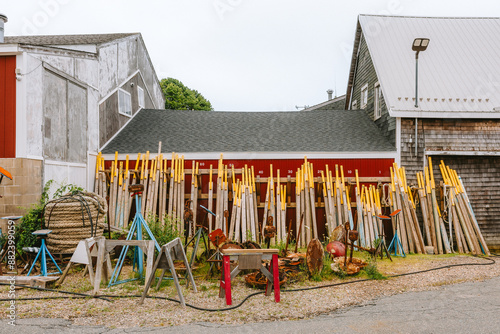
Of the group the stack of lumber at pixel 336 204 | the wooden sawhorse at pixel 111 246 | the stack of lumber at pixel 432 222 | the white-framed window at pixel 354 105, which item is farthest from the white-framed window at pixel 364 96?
the wooden sawhorse at pixel 111 246

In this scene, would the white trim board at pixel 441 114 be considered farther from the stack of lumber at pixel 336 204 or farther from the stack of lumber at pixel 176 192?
the stack of lumber at pixel 176 192

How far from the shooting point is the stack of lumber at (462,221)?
32.2 feet

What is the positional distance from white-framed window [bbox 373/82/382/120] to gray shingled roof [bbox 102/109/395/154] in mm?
402

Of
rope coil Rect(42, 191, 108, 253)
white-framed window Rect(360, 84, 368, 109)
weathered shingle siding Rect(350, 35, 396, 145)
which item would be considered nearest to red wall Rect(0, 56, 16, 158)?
rope coil Rect(42, 191, 108, 253)

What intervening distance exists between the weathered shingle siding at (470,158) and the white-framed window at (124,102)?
8.96 metres

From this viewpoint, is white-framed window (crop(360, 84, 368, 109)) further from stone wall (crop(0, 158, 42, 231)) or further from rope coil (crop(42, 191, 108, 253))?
stone wall (crop(0, 158, 42, 231))

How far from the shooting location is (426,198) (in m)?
Result: 10.2

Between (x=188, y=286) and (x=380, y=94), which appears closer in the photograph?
(x=188, y=286)

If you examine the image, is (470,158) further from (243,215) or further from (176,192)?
(176,192)

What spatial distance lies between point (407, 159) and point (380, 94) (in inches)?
114

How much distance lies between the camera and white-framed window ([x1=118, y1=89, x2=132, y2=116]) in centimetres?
1325

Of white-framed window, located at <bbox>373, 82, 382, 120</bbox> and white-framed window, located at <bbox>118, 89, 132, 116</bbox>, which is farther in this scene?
white-framed window, located at <bbox>373, 82, 382, 120</bbox>

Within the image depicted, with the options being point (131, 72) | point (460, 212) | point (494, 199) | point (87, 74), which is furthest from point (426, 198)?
point (131, 72)

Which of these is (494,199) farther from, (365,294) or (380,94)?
(365,294)
